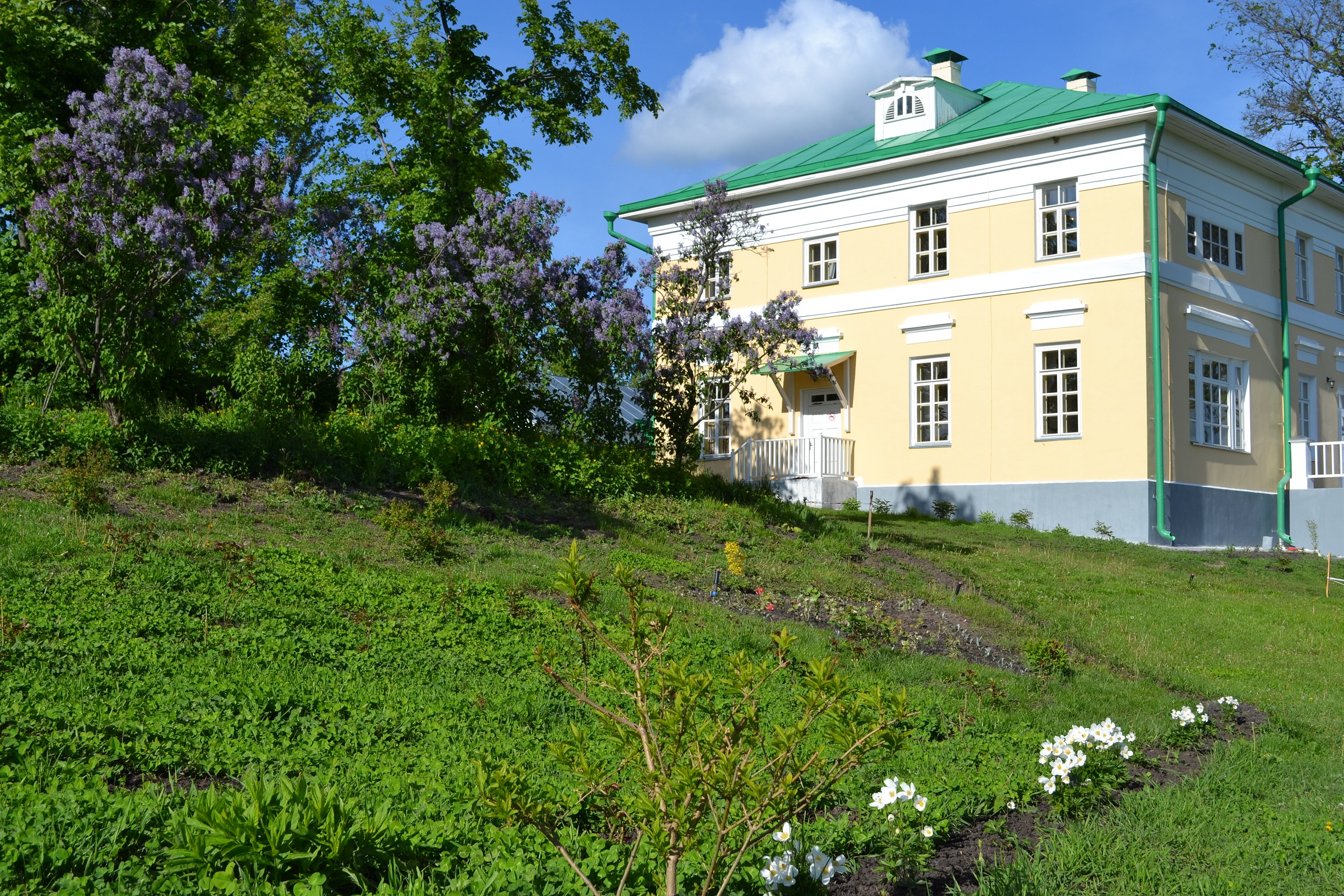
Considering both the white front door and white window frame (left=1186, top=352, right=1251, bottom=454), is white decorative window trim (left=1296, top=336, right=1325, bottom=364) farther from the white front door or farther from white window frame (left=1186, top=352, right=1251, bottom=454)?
the white front door

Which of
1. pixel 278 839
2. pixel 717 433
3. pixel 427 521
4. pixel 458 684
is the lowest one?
pixel 458 684

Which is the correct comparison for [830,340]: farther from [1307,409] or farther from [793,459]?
[1307,409]

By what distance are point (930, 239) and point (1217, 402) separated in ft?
18.9

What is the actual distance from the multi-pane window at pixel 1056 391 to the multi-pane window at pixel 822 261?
14.5 feet

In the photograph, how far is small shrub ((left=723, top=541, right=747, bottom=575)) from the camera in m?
10.8

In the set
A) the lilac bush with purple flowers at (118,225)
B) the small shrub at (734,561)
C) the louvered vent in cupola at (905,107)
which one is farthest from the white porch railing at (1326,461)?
the lilac bush with purple flowers at (118,225)

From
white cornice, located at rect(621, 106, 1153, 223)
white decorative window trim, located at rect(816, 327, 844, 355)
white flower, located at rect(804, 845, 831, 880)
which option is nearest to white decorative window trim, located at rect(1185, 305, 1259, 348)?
white cornice, located at rect(621, 106, 1153, 223)

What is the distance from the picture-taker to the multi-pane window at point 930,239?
20.9 meters

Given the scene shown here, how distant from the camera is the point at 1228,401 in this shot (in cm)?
2053

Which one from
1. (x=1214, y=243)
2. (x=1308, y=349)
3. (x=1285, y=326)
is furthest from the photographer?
(x=1308, y=349)

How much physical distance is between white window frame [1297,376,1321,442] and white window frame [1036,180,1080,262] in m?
6.49

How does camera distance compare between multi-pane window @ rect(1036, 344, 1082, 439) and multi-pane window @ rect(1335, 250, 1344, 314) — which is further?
multi-pane window @ rect(1335, 250, 1344, 314)

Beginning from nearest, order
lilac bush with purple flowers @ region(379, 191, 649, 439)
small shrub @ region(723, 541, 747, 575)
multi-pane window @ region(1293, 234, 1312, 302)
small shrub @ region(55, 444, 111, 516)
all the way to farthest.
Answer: small shrub @ region(55, 444, 111, 516) < small shrub @ region(723, 541, 747, 575) < lilac bush with purple flowers @ region(379, 191, 649, 439) < multi-pane window @ region(1293, 234, 1312, 302)

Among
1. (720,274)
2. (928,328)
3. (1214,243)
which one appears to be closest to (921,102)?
(928,328)
